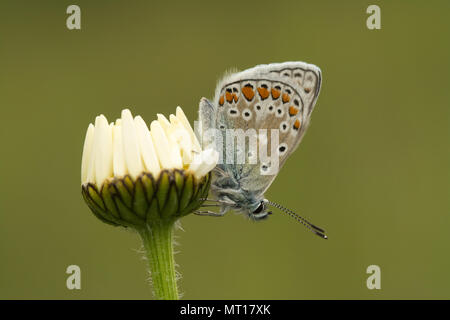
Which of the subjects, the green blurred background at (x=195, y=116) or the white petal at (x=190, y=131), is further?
the green blurred background at (x=195, y=116)

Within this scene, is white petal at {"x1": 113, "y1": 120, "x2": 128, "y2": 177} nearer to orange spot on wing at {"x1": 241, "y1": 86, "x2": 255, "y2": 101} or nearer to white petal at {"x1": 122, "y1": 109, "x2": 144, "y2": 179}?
white petal at {"x1": 122, "y1": 109, "x2": 144, "y2": 179}

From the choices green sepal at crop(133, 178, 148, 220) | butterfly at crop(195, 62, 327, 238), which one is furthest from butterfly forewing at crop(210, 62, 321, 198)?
green sepal at crop(133, 178, 148, 220)

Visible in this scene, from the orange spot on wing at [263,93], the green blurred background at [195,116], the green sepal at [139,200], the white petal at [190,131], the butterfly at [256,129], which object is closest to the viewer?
the green sepal at [139,200]

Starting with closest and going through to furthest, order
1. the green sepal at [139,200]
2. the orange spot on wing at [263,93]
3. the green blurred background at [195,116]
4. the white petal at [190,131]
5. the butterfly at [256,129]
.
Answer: the green sepal at [139,200] → the white petal at [190,131] → the butterfly at [256,129] → the orange spot on wing at [263,93] → the green blurred background at [195,116]

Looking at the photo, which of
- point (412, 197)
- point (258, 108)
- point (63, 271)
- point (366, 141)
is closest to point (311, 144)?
point (366, 141)

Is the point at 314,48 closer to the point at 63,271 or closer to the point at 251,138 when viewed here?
the point at 63,271

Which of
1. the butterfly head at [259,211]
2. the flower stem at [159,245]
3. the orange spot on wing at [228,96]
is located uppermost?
the orange spot on wing at [228,96]

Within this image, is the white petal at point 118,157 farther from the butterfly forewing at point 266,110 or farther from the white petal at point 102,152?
the butterfly forewing at point 266,110

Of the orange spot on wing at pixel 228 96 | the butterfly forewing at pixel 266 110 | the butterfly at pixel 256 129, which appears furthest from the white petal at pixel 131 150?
the orange spot on wing at pixel 228 96
